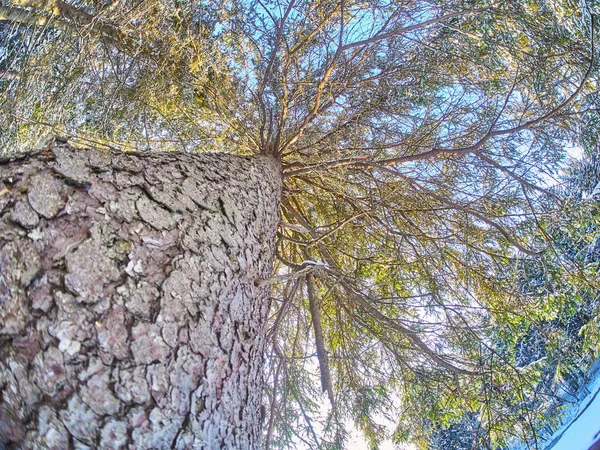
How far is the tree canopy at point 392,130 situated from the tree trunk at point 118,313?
4.46 feet

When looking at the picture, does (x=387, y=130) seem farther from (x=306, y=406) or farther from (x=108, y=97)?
(x=306, y=406)

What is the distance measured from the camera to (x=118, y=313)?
927 mm

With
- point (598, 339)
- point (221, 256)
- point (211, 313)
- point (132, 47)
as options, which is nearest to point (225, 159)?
point (221, 256)

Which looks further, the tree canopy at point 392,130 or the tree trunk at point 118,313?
the tree canopy at point 392,130

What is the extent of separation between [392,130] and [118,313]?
9.34 feet

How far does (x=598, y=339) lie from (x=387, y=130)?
206 cm

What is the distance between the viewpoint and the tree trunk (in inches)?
31.6

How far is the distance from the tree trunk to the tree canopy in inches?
53.5

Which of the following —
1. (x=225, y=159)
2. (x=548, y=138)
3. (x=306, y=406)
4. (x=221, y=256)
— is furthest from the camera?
(x=306, y=406)

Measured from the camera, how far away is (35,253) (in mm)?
900

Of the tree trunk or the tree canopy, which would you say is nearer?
the tree trunk

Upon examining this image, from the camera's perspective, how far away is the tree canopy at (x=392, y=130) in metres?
2.68

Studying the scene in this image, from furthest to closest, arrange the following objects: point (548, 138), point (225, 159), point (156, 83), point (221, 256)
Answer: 1. point (156, 83)
2. point (548, 138)
3. point (225, 159)
4. point (221, 256)

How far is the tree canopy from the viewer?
2680 mm
